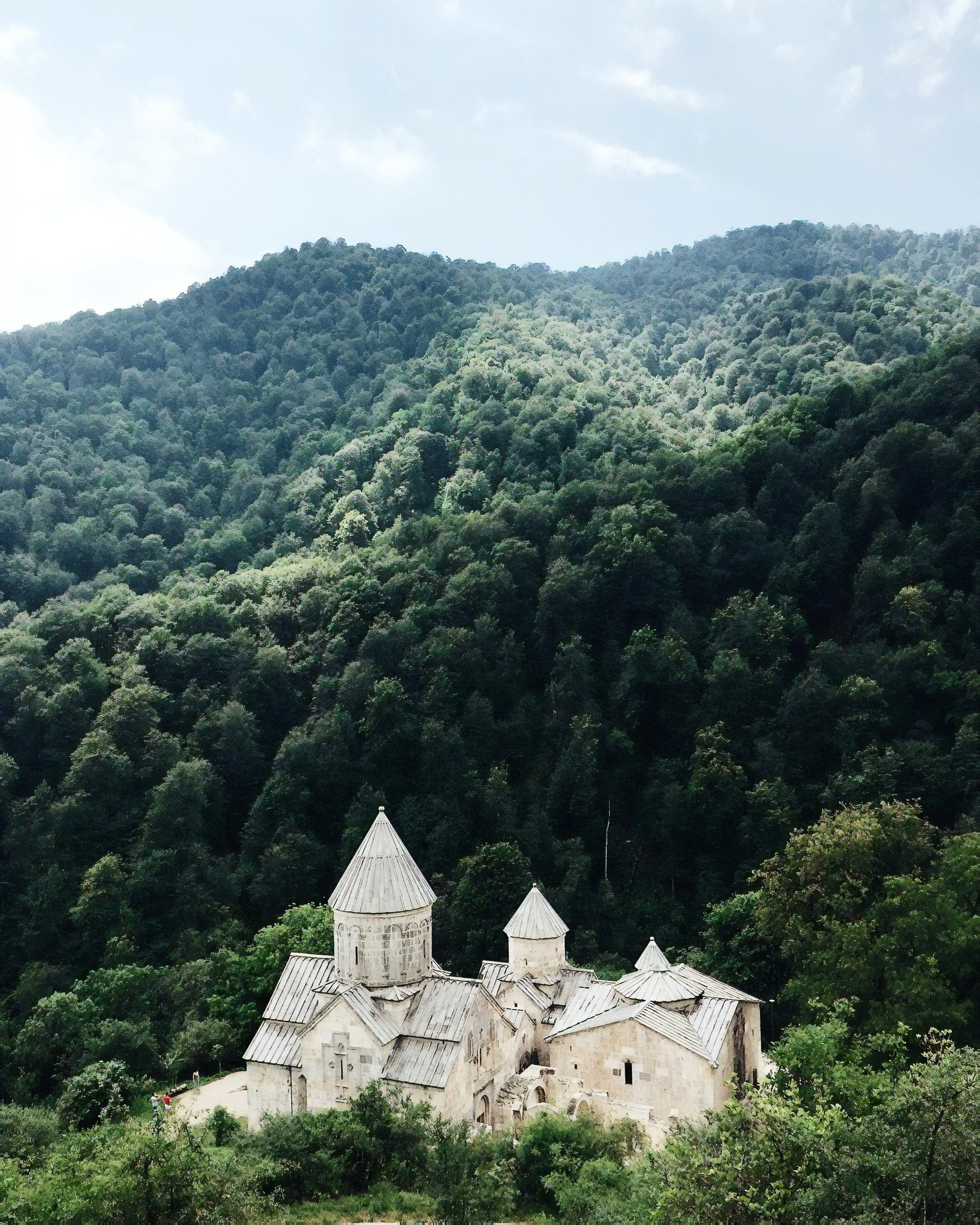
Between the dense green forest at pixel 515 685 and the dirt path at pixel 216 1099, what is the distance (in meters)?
1.14

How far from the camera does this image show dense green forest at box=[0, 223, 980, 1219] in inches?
1507

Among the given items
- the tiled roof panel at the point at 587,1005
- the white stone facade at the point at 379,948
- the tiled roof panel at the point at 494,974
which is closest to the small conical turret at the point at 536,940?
the tiled roof panel at the point at 494,974

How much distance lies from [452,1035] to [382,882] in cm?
438

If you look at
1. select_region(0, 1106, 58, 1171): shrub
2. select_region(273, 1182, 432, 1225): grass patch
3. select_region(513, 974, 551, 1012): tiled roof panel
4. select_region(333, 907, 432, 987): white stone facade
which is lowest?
select_region(0, 1106, 58, 1171): shrub

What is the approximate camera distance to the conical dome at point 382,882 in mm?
29297

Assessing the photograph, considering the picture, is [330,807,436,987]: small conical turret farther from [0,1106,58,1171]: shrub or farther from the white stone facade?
[0,1106,58,1171]: shrub

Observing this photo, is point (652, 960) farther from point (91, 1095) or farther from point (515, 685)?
point (515, 685)

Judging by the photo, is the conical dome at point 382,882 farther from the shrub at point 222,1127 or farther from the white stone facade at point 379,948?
the shrub at point 222,1127

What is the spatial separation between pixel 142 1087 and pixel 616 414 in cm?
4890

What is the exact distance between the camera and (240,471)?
3120 inches

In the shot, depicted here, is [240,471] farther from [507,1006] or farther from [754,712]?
[507,1006]

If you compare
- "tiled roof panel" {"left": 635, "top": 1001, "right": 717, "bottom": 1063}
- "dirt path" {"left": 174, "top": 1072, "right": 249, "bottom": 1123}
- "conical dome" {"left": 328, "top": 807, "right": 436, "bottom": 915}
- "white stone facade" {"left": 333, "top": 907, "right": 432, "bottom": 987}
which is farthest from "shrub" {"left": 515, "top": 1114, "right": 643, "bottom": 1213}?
"dirt path" {"left": 174, "top": 1072, "right": 249, "bottom": 1123}

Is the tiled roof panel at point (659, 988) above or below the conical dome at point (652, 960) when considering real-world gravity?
below

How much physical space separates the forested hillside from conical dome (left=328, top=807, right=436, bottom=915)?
10466 millimetres
